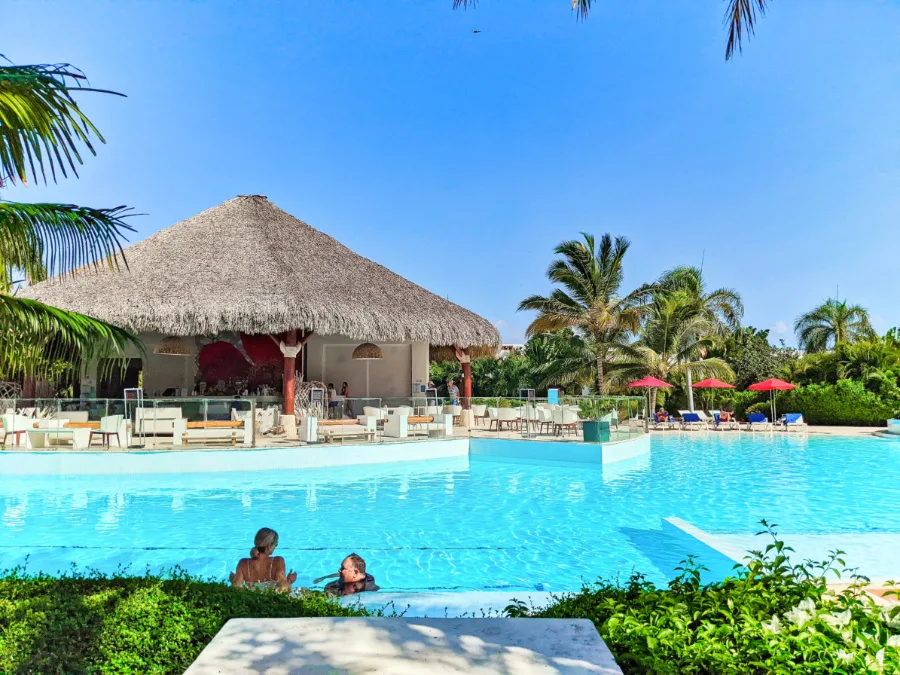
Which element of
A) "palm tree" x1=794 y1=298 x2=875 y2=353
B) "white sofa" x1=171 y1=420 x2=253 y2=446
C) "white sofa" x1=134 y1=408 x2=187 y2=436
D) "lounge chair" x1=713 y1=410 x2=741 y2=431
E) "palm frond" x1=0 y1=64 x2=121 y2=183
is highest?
"palm tree" x1=794 y1=298 x2=875 y2=353

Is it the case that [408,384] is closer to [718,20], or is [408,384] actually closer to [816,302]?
[718,20]

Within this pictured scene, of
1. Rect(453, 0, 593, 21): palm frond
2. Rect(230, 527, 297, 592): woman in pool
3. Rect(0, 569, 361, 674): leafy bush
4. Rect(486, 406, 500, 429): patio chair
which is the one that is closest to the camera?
Rect(0, 569, 361, 674): leafy bush

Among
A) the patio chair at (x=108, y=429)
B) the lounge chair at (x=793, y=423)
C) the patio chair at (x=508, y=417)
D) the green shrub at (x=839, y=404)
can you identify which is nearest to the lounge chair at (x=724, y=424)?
the lounge chair at (x=793, y=423)

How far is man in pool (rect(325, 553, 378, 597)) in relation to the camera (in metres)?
4.75

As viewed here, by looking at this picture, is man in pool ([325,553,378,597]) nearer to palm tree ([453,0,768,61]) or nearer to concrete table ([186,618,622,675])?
concrete table ([186,618,622,675])

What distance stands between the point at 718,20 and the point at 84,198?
4.05 metres

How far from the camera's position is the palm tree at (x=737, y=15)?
3812 millimetres

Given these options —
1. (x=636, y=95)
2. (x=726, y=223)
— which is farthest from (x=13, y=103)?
(x=726, y=223)

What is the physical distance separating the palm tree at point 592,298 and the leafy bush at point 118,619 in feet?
65.4

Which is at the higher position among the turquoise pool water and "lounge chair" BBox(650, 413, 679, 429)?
"lounge chair" BBox(650, 413, 679, 429)

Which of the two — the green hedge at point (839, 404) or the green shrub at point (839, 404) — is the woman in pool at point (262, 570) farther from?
the green shrub at point (839, 404)

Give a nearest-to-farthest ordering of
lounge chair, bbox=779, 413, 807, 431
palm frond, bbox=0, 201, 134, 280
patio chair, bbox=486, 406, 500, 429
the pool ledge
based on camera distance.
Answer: palm frond, bbox=0, 201, 134, 280, the pool ledge, patio chair, bbox=486, 406, 500, 429, lounge chair, bbox=779, 413, 807, 431

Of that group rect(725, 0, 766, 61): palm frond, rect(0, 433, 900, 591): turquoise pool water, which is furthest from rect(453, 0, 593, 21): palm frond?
rect(0, 433, 900, 591): turquoise pool water

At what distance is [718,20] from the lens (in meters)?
4.18
